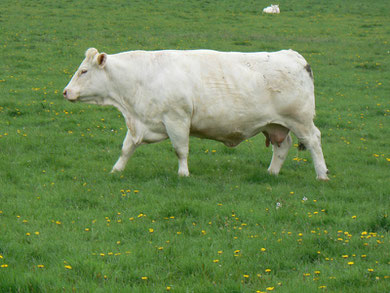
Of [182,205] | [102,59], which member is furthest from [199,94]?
[182,205]

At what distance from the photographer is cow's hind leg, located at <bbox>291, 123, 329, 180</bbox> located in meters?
10.6

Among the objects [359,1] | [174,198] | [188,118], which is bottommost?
[359,1]

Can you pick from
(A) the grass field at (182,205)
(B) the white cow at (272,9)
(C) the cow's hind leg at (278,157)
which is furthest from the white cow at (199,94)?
(B) the white cow at (272,9)

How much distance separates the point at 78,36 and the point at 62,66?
6.01m

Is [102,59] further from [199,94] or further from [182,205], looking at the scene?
[182,205]

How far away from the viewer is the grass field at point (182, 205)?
249 inches

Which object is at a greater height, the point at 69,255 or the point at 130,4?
the point at 69,255

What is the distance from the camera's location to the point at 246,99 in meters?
10.4

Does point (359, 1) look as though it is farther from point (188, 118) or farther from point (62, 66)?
point (188, 118)

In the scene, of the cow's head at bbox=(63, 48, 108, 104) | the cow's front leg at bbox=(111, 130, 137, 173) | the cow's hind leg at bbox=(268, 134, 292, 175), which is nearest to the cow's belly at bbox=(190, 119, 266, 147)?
the cow's hind leg at bbox=(268, 134, 292, 175)

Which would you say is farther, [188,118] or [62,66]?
[62,66]

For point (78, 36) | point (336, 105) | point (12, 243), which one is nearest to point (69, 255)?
point (12, 243)

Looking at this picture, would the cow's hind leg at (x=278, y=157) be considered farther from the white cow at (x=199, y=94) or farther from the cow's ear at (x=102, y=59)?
the cow's ear at (x=102, y=59)

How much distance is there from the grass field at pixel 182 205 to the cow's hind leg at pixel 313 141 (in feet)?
0.71
